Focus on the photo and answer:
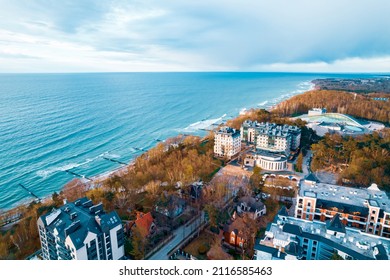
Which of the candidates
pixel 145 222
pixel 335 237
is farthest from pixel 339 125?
pixel 145 222

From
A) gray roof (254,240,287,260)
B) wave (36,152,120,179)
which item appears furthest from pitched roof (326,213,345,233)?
wave (36,152,120,179)

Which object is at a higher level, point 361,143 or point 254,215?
point 361,143

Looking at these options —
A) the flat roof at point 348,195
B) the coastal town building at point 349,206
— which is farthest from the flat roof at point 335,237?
the flat roof at point 348,195

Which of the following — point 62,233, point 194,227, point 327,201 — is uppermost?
point 62,233

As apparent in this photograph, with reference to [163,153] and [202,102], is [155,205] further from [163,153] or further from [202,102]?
[202,102]

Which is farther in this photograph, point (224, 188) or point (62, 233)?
point (224, 188)

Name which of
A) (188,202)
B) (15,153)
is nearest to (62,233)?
(188,202)

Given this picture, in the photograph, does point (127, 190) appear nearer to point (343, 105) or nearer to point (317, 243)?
point (317, 243)

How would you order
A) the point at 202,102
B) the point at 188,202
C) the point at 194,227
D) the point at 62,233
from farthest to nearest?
1. the point at 202,102
2. the point at 188,202
3. the point at 194,227
4. the point at 62,233

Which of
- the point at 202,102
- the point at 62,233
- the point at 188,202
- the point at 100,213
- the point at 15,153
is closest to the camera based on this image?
the point at 62,233

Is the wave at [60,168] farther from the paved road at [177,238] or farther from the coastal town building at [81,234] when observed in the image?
the paved road at [177,238]
